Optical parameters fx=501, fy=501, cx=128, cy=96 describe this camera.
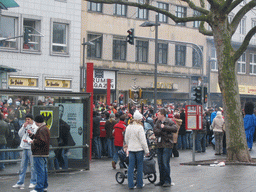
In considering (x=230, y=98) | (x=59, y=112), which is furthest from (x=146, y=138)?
(x=59, y=112)

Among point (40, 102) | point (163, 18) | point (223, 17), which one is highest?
point (163, 18)

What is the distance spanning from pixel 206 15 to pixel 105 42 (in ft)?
75.7

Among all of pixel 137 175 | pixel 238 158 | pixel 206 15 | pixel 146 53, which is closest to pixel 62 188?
pixel 137 175

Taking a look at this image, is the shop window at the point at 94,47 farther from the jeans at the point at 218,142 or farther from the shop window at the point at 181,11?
the jeans at the point at 218,142

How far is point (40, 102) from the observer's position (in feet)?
45.8

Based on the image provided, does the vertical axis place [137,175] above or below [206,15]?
below

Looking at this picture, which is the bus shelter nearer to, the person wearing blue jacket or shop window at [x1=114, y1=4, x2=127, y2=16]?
the person wearing blue jacket

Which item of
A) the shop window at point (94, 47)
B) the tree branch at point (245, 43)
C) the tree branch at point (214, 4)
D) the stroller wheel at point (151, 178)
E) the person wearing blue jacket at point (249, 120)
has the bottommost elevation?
the stroller wheel at point (151, 178)

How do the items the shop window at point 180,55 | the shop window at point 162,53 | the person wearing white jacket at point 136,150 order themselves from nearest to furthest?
the person wearing white jacket at point 136,150 < the shop window at point 162,53 < the shop window at point 180,55

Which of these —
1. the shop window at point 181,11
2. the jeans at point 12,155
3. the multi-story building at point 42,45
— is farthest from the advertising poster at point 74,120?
the shop window at point 181,11

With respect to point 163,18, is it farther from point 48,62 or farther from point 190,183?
point 190,183

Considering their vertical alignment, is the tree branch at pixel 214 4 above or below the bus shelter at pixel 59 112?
above

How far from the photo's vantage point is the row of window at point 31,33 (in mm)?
33031

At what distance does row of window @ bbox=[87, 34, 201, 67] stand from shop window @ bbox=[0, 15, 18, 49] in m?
5.81
